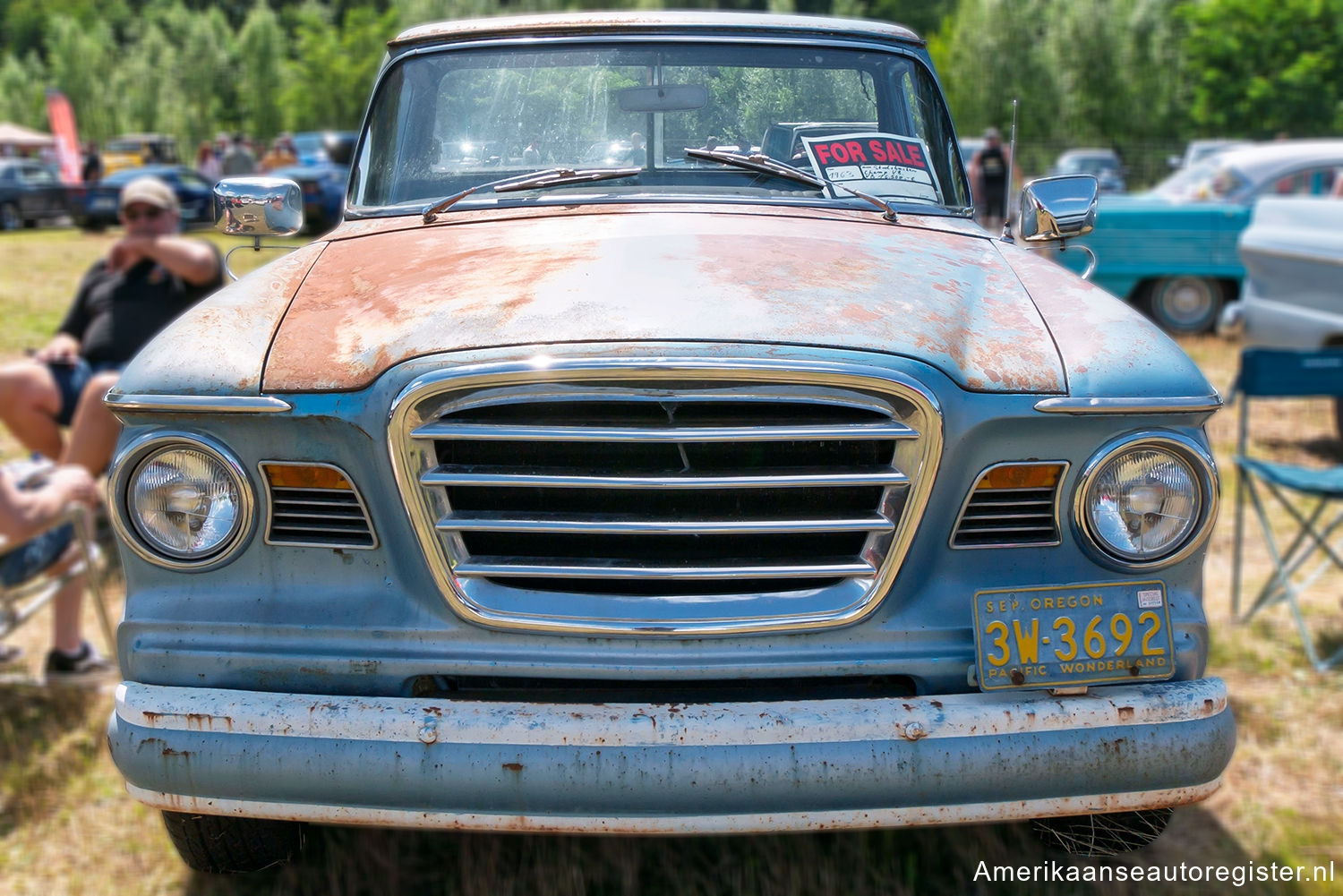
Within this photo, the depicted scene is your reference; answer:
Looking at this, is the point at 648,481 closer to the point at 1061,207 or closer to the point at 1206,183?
the point at 1061,207

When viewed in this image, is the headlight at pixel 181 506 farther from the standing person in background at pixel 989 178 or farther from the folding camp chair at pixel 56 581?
the standing person in background at pixel 989 178

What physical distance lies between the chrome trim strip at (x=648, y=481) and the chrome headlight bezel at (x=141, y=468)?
14.6 inches

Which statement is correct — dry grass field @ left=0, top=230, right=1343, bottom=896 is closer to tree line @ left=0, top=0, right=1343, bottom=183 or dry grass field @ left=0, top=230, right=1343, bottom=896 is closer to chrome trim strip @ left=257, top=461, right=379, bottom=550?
chrome trim strip @ left=257, top=461, right=379, bottom=550

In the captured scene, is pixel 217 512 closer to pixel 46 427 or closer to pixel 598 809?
pixel 598 809

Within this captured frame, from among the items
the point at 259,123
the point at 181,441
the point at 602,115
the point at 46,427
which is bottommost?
the point at 259,123

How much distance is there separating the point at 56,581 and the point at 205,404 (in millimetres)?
2125

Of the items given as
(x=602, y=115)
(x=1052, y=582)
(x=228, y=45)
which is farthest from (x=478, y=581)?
(x=228, y=45)

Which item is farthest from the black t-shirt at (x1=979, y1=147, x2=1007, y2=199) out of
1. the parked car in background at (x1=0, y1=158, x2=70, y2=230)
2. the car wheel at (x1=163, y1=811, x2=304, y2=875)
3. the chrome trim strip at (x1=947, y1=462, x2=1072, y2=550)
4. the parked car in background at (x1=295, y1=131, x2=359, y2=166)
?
the parked car in background at (x1=0, y1=158, x2=70, y2=230)

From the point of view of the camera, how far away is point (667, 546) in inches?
89.1

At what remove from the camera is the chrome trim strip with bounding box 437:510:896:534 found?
217cm

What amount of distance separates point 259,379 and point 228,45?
5699 cm

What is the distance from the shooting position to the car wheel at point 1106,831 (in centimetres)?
247

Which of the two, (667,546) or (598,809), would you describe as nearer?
(598,809)

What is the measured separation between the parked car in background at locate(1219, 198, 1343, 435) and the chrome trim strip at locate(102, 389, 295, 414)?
6.38m
